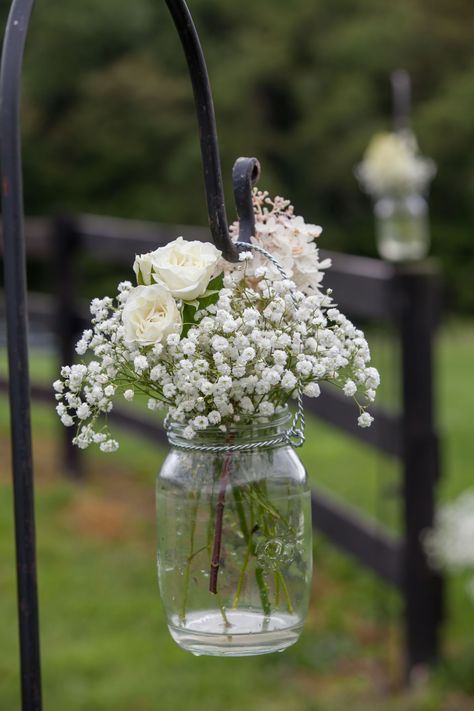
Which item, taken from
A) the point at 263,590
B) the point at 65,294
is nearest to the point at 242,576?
the point at 263,590

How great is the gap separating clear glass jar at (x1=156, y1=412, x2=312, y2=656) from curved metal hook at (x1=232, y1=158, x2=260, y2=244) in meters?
0.20

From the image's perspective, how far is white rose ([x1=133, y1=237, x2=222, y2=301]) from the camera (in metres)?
0.97

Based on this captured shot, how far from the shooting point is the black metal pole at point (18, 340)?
995 millimetres

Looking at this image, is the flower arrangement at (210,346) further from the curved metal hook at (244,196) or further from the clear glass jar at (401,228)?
the clear glass jar at (401,228)

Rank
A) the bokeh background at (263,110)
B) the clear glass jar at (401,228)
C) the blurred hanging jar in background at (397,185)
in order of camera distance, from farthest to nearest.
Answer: the bokeh background at (263,110) → the blurred hanging jar in background at (397,185) → the clear glass jar at (401,228)

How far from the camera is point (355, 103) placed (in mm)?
17203

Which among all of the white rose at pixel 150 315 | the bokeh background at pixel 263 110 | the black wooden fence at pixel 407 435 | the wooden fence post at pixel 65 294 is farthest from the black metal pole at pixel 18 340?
the bokeh background at pixel 263 110

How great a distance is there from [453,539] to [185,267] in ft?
7.46

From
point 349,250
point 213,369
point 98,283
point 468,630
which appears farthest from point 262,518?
point 349,250

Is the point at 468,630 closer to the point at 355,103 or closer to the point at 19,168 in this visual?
the point at 19,168

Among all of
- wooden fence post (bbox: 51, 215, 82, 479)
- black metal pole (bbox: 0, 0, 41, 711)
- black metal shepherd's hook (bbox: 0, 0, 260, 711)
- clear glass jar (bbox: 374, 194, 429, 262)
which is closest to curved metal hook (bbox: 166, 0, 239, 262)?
black metal shepherd's hook (bbox: 0, 0, 260, 711)

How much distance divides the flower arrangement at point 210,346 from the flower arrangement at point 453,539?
2.13 m

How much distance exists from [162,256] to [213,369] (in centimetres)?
12

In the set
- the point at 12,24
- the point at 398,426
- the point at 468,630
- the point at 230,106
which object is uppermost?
the point at 230,106
